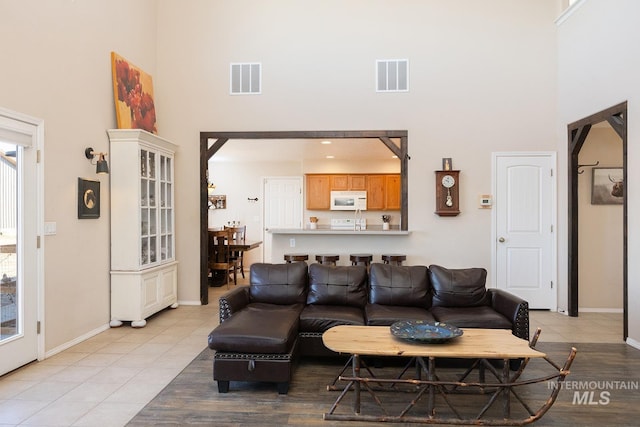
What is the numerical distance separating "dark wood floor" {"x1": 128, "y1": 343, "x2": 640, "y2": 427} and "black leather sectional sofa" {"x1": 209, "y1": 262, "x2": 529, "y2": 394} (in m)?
0.14

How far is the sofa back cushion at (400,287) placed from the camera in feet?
12.3

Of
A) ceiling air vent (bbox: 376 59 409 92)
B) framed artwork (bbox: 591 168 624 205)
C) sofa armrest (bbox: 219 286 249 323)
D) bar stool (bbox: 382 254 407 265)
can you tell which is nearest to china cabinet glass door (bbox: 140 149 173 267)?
sofa armrest (bbox: 219 286 249 323)

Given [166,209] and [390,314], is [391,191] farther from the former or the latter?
[390,314]

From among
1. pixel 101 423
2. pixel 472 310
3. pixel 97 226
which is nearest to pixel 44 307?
pixel 97 226

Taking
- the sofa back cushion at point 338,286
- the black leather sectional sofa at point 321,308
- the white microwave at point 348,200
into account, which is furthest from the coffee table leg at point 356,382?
the white microwave at point 348,200

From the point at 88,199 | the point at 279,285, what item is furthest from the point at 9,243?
the point at 279,285

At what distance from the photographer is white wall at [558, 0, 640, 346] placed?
3.80 m

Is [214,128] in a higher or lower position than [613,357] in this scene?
higher

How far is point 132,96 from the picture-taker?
482 cm

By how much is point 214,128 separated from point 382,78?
2485 millimetres

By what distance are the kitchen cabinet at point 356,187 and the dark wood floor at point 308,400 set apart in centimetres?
558

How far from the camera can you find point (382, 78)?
5.35 meters

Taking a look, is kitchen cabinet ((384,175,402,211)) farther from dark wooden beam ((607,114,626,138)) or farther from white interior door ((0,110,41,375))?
white interior door ((0,110,41,375))

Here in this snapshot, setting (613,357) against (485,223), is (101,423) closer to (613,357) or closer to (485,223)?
(613,357)
